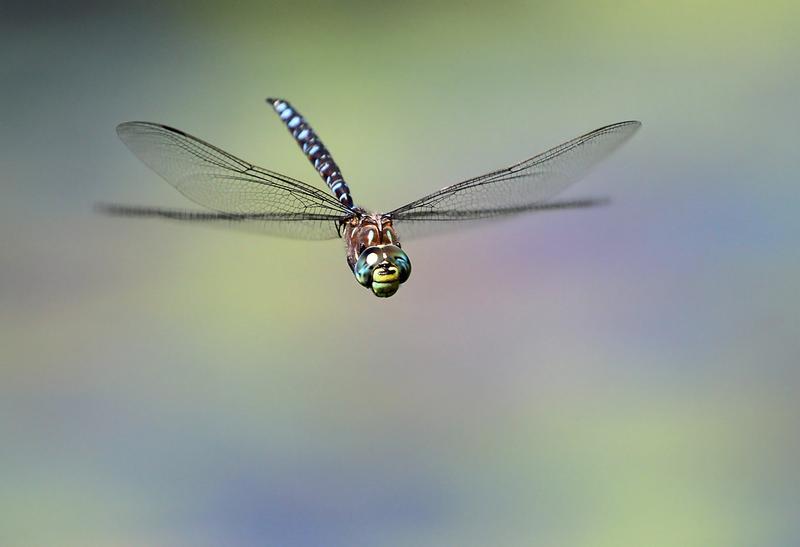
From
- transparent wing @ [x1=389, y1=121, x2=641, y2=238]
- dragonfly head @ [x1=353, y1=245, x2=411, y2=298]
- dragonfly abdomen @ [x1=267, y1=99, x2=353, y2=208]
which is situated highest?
dragonfly abdomen @ [x1=267, y1=99, x2=353, y2=208]

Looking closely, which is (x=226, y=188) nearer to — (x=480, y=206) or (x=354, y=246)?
(x=354, y=246)

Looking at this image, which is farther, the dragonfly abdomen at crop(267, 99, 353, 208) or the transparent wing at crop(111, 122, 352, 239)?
the dragonfly abdomen at crop(267, 99, 353, 208)

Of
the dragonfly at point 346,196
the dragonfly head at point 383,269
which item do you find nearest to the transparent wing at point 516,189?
the dragonfly at point 346,196

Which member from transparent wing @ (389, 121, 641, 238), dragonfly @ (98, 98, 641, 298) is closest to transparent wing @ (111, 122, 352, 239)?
dragonfly @ (98, 98, 641, 298)

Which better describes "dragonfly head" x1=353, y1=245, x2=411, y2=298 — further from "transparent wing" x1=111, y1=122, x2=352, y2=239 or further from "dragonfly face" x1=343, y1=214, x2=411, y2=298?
"transparent wing" x1=111, y1=122, x2=352, y2=239

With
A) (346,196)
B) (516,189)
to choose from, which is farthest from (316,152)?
(516,189)

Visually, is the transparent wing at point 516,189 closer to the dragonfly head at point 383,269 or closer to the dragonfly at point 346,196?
the dragonfly at point 346,196

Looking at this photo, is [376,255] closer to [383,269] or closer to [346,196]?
[383,269]
